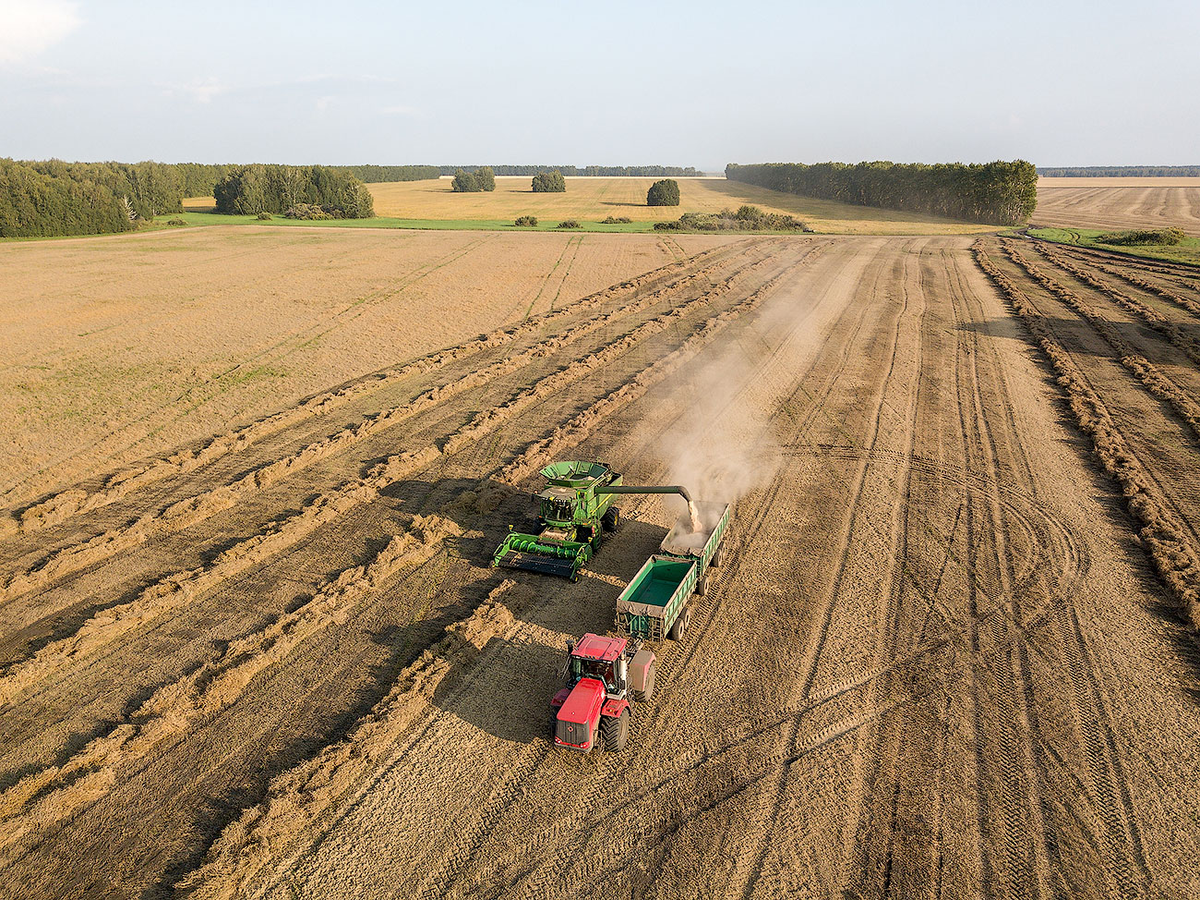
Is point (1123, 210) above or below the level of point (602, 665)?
above

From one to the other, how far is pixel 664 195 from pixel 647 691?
116466 mm

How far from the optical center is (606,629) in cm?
1585

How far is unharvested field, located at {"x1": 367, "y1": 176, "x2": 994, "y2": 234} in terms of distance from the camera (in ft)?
307

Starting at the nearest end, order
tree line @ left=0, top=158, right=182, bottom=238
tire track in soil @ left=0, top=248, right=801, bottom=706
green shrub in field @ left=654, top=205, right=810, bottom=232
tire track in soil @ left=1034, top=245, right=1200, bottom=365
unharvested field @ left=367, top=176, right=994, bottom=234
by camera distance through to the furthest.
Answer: tire track in soil @ left=0, top=248, right=801, bottom=706, tire track in soil @ left=1034, top=245, right=1200, bottom=365, tree line @ left=0, top=158, right=182, bottom=238, green shrub in field @ left=654, top=205, right=810, bottom=232, unharvested field @ left=367, top=176, right=994, bottom=234

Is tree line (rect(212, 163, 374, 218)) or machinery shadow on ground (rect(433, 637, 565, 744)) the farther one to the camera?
tree line (rect(212, 163, 374, 218))

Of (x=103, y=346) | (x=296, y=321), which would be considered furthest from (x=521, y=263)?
(x=103, y=346)

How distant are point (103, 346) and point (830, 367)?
3723 cm

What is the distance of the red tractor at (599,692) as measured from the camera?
39.4ft

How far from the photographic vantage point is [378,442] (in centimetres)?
2623

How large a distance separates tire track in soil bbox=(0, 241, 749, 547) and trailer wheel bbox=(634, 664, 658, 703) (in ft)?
58.6

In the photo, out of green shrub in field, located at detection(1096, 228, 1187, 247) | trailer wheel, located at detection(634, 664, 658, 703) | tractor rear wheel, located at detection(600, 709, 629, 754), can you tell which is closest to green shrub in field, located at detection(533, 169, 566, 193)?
green shrub in field, located at detection(1096, 228, 1187, 247)

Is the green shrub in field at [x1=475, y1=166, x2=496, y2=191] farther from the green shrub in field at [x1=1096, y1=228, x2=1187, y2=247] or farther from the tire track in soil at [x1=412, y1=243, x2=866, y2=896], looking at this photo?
the tire track in soil at [x1=412, y1=243, x2=866, y2=896]

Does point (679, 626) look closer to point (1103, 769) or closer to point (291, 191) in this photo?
point (1103, 769)

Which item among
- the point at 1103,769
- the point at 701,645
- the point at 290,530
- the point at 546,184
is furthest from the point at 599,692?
the point at 546,184
